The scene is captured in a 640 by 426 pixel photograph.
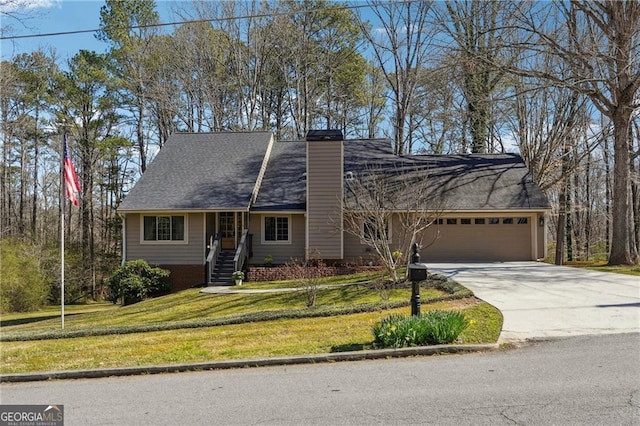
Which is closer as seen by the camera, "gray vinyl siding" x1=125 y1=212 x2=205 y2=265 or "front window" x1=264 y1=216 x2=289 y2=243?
"gray vinyl siding" x1=125 y1=212 x2=205 y2=265

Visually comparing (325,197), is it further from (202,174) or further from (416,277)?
(416,277)

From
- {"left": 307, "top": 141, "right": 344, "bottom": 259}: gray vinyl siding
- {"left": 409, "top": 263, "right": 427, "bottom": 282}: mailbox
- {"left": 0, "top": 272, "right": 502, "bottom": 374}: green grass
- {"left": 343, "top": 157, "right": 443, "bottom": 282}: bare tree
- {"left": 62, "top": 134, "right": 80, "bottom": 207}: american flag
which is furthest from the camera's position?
{"left": 307, "top": 141, "right": 344, "bottom": 259}: gray vinyl siding

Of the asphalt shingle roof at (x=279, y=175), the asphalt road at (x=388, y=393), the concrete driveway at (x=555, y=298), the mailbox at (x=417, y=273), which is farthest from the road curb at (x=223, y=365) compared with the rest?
the asphalt shingle roof at (x=279, y=175)

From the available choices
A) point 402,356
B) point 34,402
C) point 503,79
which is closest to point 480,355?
point 402,356

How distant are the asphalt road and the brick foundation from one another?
540 inches

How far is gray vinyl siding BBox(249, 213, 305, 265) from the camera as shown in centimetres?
2109

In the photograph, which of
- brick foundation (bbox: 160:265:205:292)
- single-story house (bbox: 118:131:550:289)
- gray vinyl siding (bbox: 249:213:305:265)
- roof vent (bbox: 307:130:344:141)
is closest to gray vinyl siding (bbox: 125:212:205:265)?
single-story house (bbox: 118:131:550:289)

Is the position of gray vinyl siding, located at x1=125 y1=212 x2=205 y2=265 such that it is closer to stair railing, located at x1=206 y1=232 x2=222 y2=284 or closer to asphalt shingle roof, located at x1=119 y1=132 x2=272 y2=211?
stair railing, located at x1=206 y1=232 x2=222 y2=284

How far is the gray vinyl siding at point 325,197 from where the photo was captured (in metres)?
20.1

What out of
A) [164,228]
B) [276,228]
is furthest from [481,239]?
[164,228]

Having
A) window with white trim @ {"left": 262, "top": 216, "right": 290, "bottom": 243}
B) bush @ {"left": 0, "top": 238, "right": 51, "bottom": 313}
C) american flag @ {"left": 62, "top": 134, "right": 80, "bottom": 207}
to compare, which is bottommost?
bush @ {"left": 0, "top": 238, "right": 51, "bottom": 313}

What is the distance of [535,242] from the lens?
20.7 metres

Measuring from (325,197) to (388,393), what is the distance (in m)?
15.0

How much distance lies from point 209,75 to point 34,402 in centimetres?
2933
